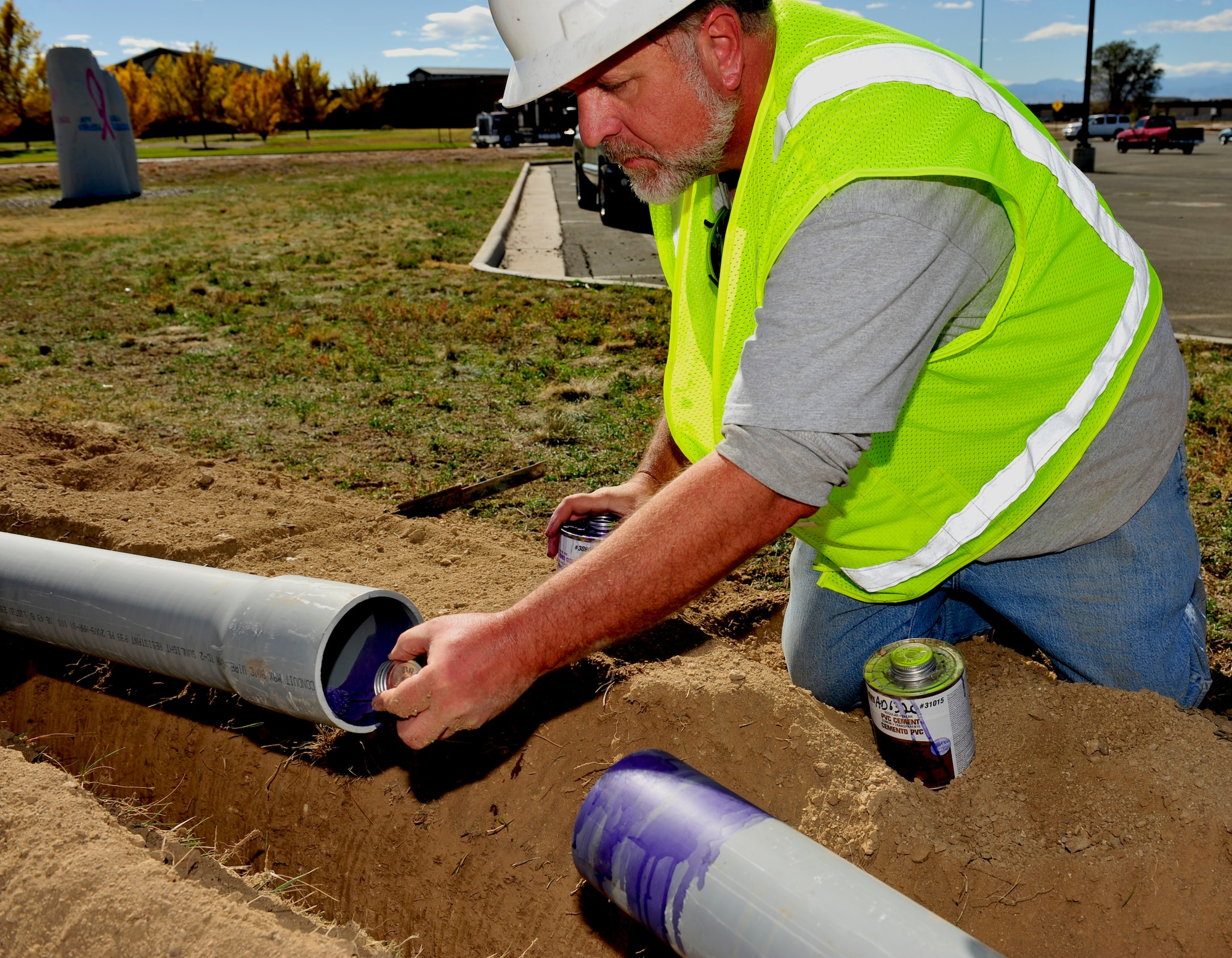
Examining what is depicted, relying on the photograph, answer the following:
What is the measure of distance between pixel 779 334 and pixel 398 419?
4072mm

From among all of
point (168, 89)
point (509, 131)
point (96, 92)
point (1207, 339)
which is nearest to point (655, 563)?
point (1207, 339)

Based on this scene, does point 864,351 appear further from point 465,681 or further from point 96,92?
point 96,92

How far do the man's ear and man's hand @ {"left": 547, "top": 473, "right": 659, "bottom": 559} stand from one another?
1300 mm

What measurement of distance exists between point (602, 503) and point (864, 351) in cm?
138

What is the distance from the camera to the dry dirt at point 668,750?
6.77 feet

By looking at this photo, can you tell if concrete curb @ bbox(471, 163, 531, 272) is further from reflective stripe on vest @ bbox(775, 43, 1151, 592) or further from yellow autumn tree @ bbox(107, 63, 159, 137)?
yellow autumn tree @ bbox(107, 63, 159, 137)

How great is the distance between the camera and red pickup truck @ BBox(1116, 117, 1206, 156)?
3372 centimetres

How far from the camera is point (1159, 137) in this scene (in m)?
34.2

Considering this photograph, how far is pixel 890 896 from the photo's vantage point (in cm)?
162

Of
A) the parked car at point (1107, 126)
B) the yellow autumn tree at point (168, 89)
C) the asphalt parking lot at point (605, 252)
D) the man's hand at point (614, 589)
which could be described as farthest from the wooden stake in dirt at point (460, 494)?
the yellow autumn tree at point (168, 89)

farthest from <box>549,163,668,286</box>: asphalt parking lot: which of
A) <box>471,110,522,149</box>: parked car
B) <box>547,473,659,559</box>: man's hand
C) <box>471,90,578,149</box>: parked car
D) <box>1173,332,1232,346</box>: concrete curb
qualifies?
<box>471,110,522,149</box>: parked car

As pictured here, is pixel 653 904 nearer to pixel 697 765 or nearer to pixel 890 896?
pixel 890 896

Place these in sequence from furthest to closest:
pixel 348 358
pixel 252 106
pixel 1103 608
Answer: pixel 252 106
pixel 348 358
pixel 1103 608

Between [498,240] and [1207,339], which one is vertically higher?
[498,240]
